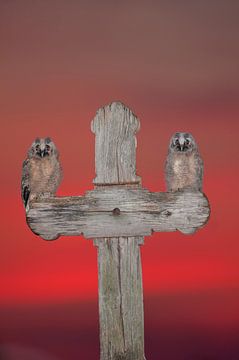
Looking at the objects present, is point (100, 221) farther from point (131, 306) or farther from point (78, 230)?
point (131, 306)

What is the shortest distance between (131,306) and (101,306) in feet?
0.66

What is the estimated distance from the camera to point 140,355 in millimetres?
3422

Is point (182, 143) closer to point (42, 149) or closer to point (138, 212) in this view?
point (138, 212)

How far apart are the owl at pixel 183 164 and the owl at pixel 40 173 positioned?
793 mm

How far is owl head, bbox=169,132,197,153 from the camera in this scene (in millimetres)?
3641

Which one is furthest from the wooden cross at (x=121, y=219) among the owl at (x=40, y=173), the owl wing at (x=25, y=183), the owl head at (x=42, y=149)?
the owl head at (x=42, y=149)

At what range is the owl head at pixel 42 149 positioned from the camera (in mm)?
3875

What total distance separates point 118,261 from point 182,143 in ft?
3.34

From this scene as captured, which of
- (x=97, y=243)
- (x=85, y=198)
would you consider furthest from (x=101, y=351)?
(x=85, y=198)

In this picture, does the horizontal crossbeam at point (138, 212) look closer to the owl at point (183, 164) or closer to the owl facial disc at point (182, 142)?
the owl at point (183, 164)

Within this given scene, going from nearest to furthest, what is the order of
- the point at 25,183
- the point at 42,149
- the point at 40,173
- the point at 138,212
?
the point at 138,212 → the point at 40,173 → the point at 25,183 → the point at 42,149

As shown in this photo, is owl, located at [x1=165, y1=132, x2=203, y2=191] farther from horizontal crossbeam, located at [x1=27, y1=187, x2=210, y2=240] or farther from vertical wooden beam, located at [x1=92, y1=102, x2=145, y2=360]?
vertical wooden beam, located at [x1=92, y1=102, x2=145, y2=360]

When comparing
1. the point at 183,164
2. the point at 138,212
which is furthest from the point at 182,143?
the point at 138,212

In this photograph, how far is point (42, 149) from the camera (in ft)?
13.4
